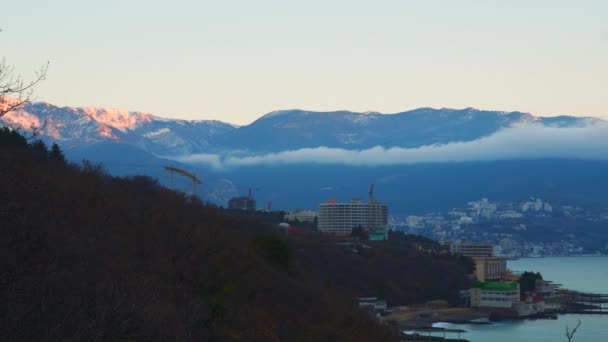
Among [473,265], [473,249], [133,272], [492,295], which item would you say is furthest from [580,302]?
[133,272]

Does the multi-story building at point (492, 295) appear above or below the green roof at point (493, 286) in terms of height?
below

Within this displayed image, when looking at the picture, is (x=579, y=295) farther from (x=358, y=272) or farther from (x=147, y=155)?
(x=147, y=155)

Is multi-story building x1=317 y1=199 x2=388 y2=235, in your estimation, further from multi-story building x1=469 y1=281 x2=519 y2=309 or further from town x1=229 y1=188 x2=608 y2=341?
multi-story building x1=469 y1=281 x2=519 y2=309

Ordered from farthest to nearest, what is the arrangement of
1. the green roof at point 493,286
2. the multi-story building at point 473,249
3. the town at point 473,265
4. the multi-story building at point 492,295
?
1. the multi-story building at point 473,249
2. the green roof at point 493,286
3. the multi-story building at point 492,295
4. the town at point 473,265

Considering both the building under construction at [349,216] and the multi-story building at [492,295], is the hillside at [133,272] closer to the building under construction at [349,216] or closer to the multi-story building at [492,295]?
the multi-story building at [492,295]

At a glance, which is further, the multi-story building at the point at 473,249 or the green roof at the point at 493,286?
the multi-story building at the point at 473,249

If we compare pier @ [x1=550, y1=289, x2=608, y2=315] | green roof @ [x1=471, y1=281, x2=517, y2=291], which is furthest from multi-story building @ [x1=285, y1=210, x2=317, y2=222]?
green roof @ [x1=471, y1=281, x2=517, y2=291]

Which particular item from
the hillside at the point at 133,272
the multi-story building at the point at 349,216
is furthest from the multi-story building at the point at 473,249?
the hillside at the point at 133,272

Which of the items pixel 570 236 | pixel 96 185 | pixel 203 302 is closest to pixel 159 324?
pixel 203 302
